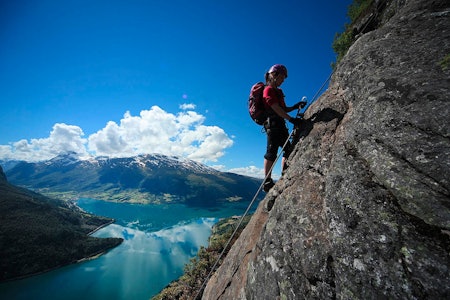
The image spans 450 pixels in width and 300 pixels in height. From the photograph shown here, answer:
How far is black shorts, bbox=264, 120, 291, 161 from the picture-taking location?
912 centimetres

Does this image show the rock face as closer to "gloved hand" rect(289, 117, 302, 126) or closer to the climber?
"gloved hand" rect(289, 117, 302, 126)

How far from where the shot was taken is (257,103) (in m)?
8.85

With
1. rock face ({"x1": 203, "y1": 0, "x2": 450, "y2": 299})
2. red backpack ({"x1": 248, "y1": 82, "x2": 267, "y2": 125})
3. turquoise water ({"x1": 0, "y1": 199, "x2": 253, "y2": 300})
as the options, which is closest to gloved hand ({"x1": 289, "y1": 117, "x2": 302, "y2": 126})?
rock face ({"x1": 203, "y1": 0, "x2": 450, "y2": 299})

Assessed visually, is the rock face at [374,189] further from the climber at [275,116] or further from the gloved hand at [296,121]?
the climber at [275,116]

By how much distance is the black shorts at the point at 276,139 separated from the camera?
912 centimetres

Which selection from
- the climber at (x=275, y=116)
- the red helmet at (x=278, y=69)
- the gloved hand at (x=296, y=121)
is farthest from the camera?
the gloved hand at (x=296, y=121)

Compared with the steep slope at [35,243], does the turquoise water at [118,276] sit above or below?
below

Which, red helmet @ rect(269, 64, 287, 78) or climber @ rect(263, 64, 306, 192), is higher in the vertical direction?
red helmet @ rect(269, 64, 287, 78)

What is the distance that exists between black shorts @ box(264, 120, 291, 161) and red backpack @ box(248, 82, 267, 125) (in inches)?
23.5

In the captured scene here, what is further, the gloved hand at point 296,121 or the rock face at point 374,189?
the gloved hand at point 296,121

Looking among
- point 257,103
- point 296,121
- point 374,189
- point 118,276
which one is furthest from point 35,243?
point 374,189

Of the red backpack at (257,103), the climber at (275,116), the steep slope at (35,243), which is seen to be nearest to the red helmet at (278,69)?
the climber at (275,116)

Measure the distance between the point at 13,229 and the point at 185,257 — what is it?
125m

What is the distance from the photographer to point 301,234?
561cm
